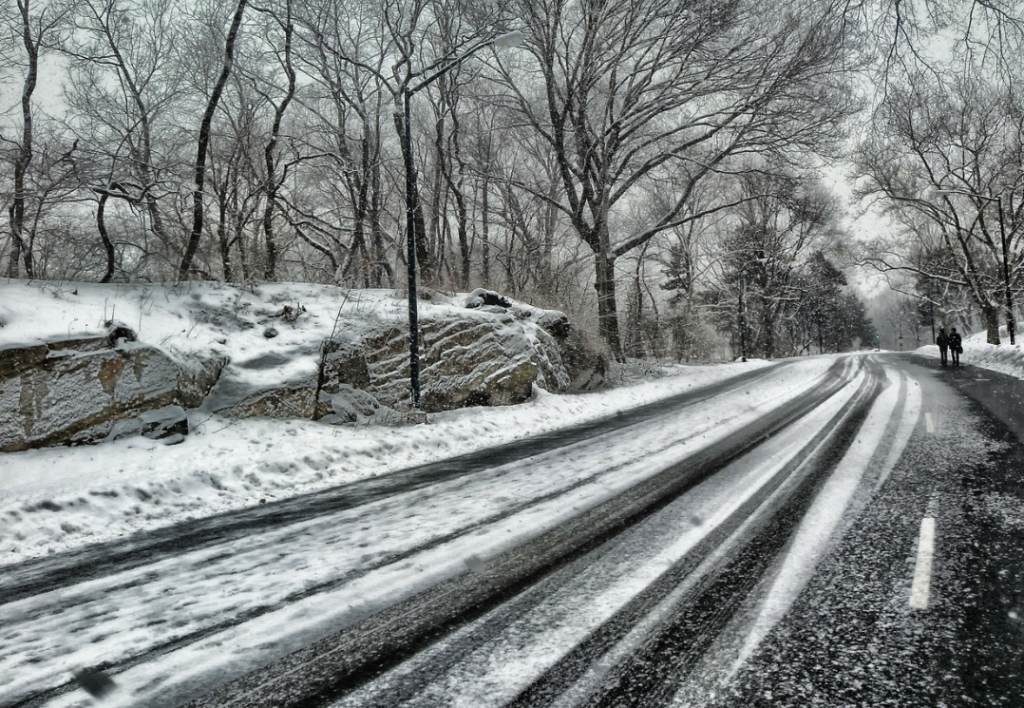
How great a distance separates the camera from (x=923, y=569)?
11.0ft

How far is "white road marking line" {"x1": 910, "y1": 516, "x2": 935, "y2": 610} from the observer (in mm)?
2969

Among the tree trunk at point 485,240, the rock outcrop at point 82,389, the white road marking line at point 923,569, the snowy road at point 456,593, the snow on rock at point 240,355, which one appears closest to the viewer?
the snowy road at point 456,593

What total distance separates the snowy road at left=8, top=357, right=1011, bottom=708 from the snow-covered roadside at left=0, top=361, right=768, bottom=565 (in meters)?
0.76

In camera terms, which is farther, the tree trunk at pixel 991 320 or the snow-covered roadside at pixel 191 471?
→ the tree trunk at pixel 991 320

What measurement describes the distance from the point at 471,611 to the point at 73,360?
7.05 m

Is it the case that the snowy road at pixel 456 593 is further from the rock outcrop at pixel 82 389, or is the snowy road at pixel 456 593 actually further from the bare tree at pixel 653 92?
the bare tree at pixel 653 92

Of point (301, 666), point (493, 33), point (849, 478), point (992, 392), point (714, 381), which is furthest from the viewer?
point (714, 381)

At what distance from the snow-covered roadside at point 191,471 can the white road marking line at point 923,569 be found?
5720mm

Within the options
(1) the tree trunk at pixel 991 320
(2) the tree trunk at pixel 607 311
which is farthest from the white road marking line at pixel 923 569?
(1) the tree trunk at pixel 991 320

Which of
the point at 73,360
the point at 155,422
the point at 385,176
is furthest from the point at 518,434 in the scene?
the point at 385,176

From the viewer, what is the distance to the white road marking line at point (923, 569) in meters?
2.97

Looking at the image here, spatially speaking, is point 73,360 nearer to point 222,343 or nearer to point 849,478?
point 222,343

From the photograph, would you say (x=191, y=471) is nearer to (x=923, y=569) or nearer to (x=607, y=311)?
(x=923, y=569)

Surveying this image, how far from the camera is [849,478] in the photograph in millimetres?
5633
